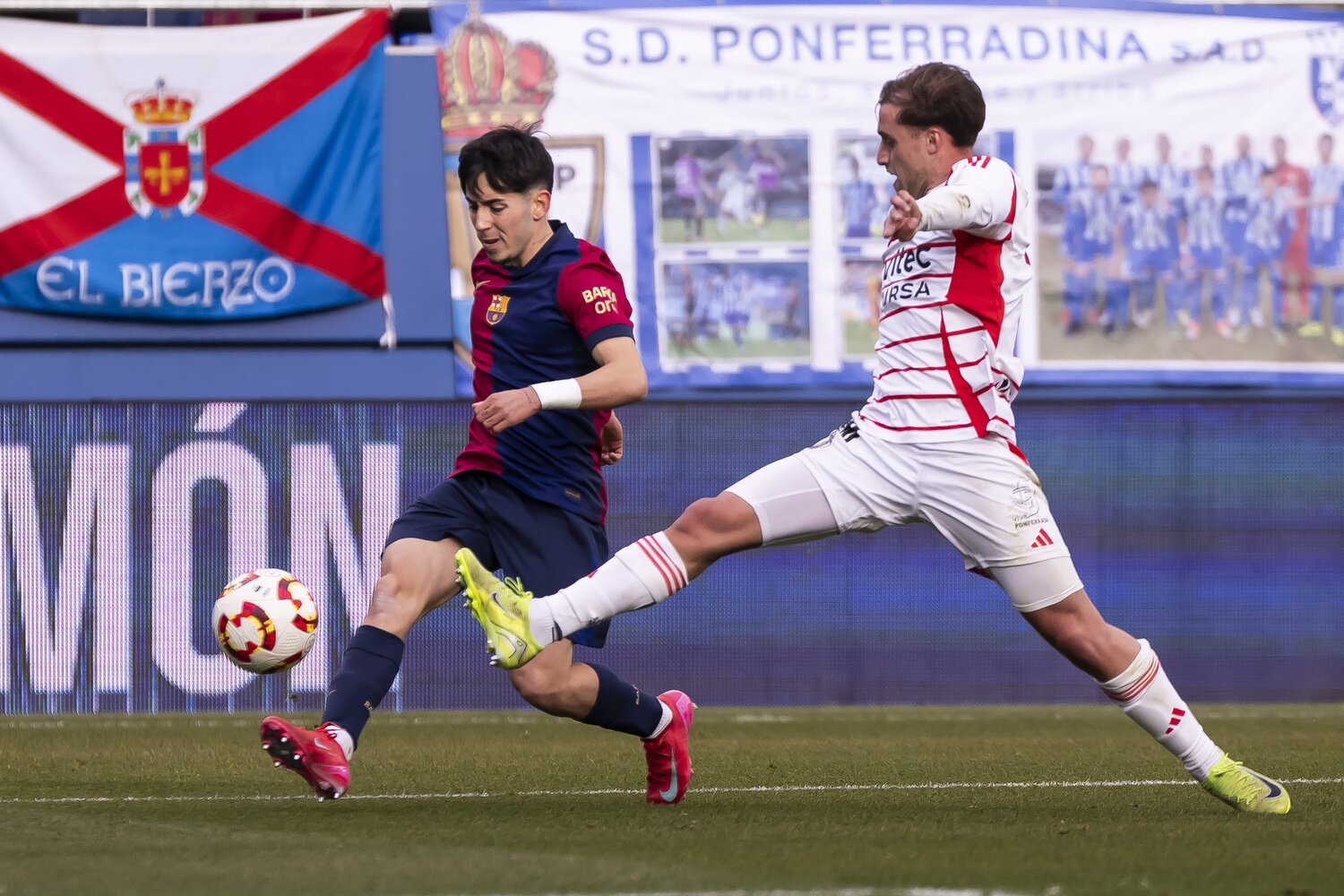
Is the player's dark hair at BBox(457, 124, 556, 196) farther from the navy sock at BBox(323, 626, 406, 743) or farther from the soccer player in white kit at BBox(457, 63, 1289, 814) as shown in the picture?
the navy sock at BBox(323, 626, 406, 743)

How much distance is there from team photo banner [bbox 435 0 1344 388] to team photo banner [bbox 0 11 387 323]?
672 mm

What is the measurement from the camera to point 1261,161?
45.7 feet

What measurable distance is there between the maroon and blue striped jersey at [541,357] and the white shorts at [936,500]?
0.67 meters

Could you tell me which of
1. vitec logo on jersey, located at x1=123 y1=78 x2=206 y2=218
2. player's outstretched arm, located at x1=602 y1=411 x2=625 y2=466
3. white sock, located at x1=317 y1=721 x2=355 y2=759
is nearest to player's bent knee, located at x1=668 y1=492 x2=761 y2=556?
player's outstretched arm, located at x1=602 y1=411 x2=625 y2=466

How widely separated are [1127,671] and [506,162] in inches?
86.1

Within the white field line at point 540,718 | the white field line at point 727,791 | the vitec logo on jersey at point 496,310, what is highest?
the vitec logo on jersey at point 496,310

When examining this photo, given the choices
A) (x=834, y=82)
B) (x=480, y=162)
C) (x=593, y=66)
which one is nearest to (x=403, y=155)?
(x=593, y=66)

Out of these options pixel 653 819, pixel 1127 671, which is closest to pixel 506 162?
pixel 653 819

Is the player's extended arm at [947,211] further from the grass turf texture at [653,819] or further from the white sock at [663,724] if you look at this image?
the white sock at [663,724]

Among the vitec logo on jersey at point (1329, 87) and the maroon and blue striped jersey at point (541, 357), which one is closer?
the maroon and blue striped jersey at point (541, 357)

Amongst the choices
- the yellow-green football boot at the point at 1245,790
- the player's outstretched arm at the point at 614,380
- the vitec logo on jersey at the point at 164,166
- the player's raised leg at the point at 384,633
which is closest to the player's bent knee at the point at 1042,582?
the yellow-green football boot at the point at 1245,790

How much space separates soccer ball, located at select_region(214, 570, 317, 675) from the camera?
6.16m

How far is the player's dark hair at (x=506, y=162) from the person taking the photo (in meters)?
5.50

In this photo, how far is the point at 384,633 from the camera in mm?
5430
